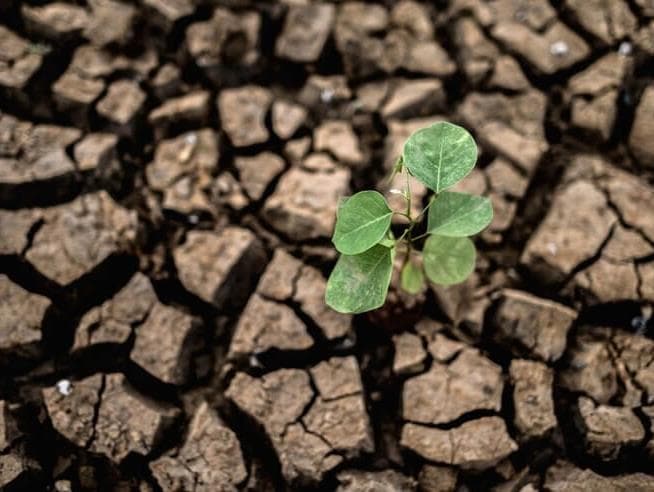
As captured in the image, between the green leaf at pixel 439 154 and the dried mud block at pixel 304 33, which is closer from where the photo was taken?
the green leaf at pixel 439 154

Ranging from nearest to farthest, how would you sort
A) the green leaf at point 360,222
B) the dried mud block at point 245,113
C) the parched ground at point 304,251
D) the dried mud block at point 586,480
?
the green leaf at point 360,222
the dried mud block at point 586,480
the parched ground at point 304,251
the dried mud block at point 245,113

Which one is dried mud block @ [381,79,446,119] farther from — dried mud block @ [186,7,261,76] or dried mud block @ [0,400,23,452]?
dried mud block @ [0,400,23,452]

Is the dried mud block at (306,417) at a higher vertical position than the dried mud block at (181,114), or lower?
lower

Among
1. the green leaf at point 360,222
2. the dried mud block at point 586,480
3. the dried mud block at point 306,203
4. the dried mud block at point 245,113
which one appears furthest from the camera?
the dried mud block at point 245,113

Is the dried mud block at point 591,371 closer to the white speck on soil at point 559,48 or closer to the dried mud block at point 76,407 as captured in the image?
the white speck on soil at point 559,48

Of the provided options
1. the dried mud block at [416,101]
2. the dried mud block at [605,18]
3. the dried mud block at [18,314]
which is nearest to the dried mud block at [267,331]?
the dried mud block at [18,314]

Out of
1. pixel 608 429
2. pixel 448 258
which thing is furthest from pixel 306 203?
pixel 608 429

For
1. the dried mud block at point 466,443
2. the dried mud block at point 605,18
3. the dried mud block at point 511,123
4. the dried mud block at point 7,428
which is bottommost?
the dried mud block at point 7,428

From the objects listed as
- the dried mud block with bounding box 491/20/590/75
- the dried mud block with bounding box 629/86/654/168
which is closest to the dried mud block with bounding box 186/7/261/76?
the dried mud block with bounding box 491/20/590/75
